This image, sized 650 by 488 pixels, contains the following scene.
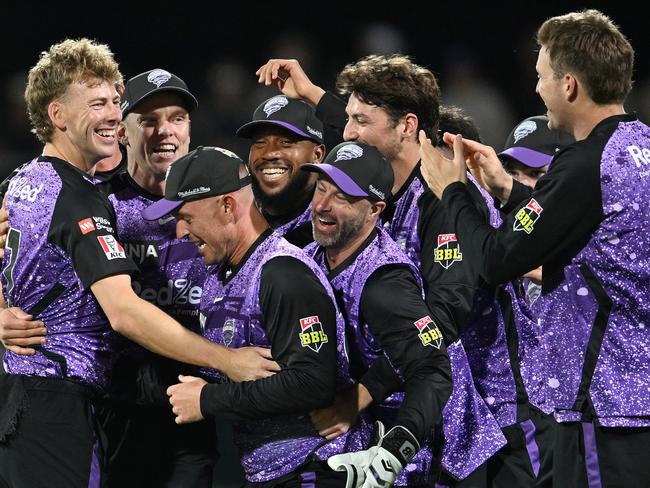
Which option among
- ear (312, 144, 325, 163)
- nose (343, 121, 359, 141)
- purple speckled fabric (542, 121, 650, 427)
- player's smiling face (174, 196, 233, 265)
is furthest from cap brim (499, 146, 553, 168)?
player's smiling face (174, 196, 233, 265)

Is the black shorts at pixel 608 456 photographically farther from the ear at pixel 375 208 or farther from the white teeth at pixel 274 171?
the white teeth at pixel 274 171

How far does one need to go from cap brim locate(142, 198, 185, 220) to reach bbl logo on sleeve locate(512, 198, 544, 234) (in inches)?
41.7

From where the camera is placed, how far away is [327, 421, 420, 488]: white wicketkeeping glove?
266 centimetres

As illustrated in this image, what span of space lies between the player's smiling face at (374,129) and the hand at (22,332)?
1.43 metres

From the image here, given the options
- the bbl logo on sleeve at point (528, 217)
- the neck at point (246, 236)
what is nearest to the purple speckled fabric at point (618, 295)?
the bbl logo on sleeve at point (528, 217)

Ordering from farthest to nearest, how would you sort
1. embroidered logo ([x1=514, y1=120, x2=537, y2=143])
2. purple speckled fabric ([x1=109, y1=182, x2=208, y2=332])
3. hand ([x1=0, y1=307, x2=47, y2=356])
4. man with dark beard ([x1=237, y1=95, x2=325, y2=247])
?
embroidered logo ([x1=514, y1=120, x2=537, y2=143])
man with dark beard ([x1=237, y1=95, x2=325, y2=247])
purple speckled fabric ([x1=109, y1=182, x2=208, y2=332])
hand ([x1=0, y1=307, x2=47, y2=356])

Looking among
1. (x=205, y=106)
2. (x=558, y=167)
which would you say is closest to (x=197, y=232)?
(x=558, y=167)

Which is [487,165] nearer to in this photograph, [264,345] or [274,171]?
[264,345]

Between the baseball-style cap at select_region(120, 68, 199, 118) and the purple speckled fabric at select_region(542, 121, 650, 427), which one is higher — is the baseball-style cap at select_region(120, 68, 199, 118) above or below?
above

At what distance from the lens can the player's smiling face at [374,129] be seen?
3.77 m

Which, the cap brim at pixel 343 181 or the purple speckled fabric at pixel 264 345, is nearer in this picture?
the purple speckled fabric at pixel 264 345

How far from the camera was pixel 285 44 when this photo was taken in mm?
7652

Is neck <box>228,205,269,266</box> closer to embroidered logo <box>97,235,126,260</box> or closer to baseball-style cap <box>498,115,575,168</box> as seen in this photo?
embroidered logo <box>97,235,126,260</box>

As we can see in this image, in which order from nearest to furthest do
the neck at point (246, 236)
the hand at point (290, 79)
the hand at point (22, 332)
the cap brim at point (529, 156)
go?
1. the neck at point (246, 236)
2. the hand at point (22, 332)
3. the hand at point (290, 79)
4. the cap brim at point (529, 156)
